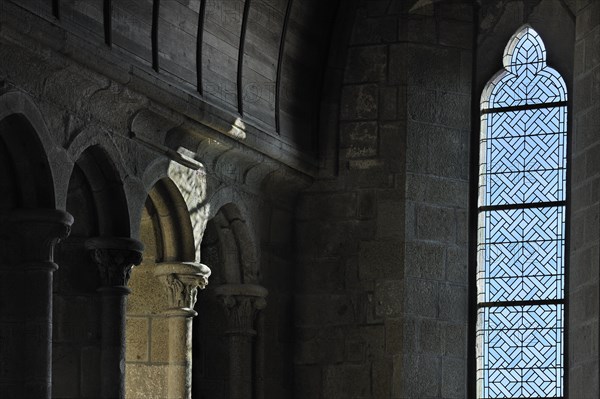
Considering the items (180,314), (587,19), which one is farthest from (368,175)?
(587,19)

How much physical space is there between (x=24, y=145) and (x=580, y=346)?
377cm

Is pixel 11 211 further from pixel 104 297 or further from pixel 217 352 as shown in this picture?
pixel 217 352

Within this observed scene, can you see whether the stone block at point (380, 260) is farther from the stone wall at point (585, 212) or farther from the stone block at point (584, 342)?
the stone block at point (584, 342)

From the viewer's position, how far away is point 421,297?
14531 millimetres

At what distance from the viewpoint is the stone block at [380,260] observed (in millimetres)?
14547

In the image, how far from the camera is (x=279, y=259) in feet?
48.7

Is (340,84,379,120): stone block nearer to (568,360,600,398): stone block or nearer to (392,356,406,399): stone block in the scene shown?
(392,356,406,399): stone block

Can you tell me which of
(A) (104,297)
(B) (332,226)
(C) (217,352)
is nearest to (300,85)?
(B) (332,226)

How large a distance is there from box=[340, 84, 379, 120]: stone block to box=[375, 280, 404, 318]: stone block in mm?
1340

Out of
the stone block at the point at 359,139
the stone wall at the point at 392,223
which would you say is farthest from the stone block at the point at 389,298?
the stone block at the point at 359,139

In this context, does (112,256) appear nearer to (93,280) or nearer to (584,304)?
(93,280)

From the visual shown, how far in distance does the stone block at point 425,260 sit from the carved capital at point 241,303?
1.14 meters

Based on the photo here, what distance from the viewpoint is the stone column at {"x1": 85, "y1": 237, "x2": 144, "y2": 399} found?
12398mm

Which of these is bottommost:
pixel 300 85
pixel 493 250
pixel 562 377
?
pixel 562 377
